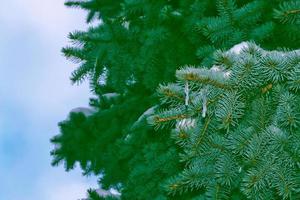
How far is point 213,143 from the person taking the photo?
2.17 meters

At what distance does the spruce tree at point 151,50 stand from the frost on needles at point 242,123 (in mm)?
406

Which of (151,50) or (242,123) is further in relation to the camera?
(151,50)

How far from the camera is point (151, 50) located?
3.33 meters

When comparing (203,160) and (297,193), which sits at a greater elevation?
(203,160)

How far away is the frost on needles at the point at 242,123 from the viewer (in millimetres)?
2041

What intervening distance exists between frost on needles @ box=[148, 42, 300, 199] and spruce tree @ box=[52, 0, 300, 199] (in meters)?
0.41

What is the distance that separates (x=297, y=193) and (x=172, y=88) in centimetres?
70

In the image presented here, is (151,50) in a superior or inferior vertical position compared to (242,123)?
superior

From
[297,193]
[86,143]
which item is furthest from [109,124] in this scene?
[297,193]

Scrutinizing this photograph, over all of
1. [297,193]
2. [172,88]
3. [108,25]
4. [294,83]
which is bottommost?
[297,193]

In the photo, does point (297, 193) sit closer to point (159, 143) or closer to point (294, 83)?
point (294, 83)

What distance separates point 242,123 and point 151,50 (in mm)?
1298

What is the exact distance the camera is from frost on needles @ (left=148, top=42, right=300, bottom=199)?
80.4 inches

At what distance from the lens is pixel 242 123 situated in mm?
2178
